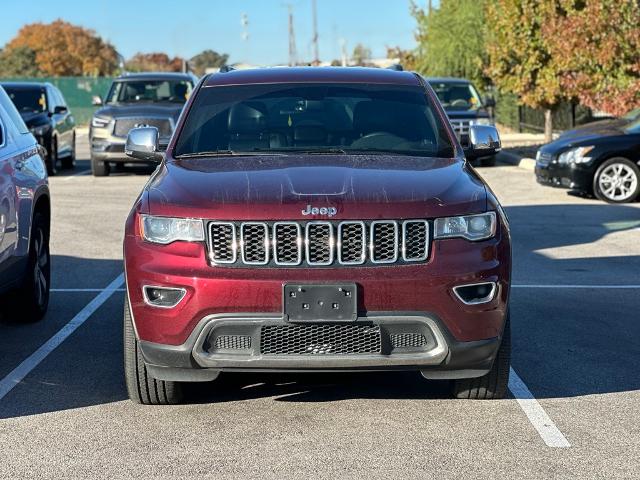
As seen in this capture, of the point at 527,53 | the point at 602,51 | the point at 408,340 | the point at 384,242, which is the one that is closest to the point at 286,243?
the point at 384,242

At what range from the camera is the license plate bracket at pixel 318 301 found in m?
5.51

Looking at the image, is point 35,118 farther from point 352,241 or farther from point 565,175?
point 352,241

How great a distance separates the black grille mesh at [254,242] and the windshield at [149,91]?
18.0 m

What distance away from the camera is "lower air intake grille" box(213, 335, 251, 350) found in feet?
18.4

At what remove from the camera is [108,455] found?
5340 millimetres

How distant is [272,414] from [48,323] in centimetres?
298

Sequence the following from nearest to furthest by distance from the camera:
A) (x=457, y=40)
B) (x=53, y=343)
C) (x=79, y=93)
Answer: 1. (x=53, y=343)
2. (x=457, y=40)
3. (x=79, y=93)

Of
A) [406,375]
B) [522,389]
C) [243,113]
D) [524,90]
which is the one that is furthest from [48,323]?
[524,90]

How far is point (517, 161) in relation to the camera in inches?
973

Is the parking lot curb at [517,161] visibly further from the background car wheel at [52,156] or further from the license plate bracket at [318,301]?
the license plate bracket at [318,301]

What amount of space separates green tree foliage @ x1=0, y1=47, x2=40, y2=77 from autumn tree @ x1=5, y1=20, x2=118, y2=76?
0.88 meters

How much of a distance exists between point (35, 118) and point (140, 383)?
17.2 metres

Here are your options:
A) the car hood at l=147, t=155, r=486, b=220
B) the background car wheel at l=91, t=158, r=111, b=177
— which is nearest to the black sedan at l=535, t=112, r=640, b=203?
the background car wheel at l=91, t=158, r=111, b=177

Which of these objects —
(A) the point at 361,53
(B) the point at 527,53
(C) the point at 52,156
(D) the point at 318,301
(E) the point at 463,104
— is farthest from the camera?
(A) the point at 361,53
